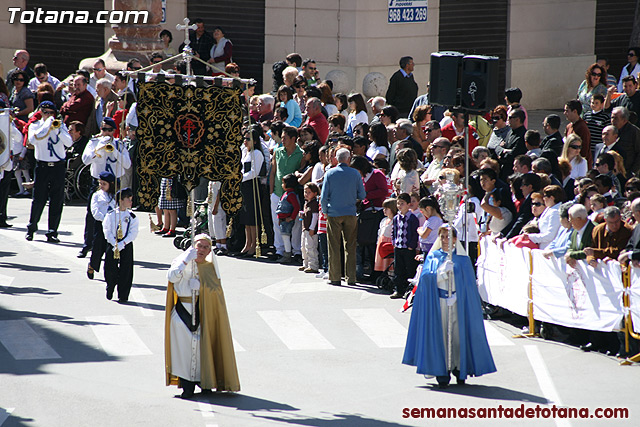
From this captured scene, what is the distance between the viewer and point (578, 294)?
12.9m

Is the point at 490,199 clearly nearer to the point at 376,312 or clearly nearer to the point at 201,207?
the point at 376,312

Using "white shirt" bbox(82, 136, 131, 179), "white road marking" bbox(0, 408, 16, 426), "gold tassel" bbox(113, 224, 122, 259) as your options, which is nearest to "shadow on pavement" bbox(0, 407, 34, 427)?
"white road marking" bbox(0, 408, 16, 426)

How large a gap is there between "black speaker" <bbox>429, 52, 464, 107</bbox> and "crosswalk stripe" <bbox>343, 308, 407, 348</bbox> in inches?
114

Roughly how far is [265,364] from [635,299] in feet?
13.7

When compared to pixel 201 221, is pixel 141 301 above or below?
below

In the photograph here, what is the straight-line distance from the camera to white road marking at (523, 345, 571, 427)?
36.0 ft

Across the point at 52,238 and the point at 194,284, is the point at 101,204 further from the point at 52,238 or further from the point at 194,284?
the point at 194,284

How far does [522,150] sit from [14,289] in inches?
300

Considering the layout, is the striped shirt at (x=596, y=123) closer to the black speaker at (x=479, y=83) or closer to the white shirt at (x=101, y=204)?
the black speaker at (x=479, y=83)

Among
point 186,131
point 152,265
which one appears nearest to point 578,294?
point 186,131

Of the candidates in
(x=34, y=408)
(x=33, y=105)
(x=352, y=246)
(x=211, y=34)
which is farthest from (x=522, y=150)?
(x=211, y=34)

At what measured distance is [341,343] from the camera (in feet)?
43.5

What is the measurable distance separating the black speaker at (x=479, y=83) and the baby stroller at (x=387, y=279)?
11.3 ft

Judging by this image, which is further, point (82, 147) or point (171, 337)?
point (82, 147)
